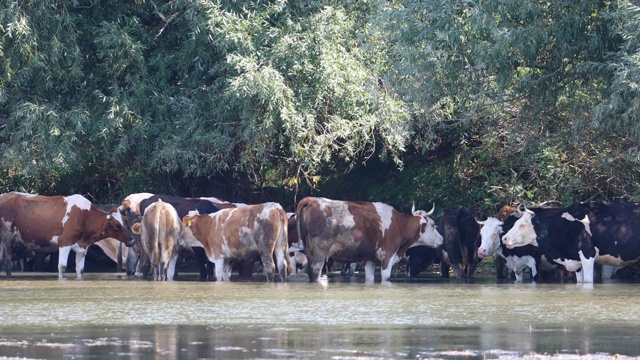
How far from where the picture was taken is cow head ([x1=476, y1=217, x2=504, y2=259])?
2391 centimetres

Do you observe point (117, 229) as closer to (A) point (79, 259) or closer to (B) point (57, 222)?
(A) point (79, 259)

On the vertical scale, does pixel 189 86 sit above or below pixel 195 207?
above

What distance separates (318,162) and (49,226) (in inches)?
242

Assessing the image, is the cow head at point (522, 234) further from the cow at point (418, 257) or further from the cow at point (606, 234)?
the cow at point (418, 257)

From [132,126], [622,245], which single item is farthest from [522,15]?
[132,126]

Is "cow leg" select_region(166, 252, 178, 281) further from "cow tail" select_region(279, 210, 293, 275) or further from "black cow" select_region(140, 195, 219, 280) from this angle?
"cow tail" select_region(279, 210, 293, 275)

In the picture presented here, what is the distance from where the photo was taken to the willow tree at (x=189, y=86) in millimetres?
26234

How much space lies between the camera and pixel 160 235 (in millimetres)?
23812

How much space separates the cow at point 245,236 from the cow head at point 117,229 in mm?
2047

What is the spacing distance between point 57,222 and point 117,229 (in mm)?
1240

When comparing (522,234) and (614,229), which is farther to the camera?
(522,234)

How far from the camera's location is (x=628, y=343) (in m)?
11.7

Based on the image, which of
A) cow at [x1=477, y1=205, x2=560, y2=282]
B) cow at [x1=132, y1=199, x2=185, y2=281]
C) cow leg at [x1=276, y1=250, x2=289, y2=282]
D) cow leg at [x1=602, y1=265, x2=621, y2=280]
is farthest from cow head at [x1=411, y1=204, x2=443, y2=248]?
cow at [x1=132, y1=199, x2=185, y2=281]

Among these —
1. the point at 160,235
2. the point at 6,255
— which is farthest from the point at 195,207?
the point at 6,255
